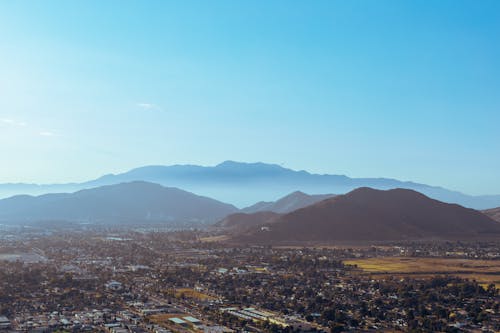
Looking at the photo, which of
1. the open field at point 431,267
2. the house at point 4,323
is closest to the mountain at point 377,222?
the open field at point 431,267

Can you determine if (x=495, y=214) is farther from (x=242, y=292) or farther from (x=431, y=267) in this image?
(x=242, y=292)

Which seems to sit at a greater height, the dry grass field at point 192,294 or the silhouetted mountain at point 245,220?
the silhouetted mountain at point 245,220

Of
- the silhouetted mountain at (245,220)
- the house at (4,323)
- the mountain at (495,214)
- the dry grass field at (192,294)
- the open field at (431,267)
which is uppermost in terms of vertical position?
the mountain at (495,214)

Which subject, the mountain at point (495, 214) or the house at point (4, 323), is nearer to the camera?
the house at point (4, 323)

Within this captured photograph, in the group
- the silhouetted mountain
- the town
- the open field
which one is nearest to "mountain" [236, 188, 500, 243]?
the town

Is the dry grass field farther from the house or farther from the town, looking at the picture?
the house

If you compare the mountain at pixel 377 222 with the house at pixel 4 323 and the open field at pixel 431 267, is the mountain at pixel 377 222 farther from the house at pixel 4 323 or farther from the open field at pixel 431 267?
the house at pixel 4 323

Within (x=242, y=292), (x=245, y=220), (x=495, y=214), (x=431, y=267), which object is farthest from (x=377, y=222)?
(x=242, y=292)
